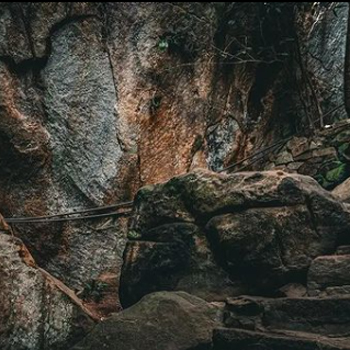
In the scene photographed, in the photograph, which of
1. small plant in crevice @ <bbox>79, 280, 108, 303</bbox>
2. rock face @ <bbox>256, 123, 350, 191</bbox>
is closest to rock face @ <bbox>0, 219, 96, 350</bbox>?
small plant in crevice @ <bbox>79, 280, 108, 303</bbox>

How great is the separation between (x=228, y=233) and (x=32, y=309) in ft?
6.64

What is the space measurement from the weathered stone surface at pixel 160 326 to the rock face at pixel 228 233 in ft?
1.05

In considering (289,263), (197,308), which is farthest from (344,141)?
(197,308)

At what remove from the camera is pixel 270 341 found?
4.37m

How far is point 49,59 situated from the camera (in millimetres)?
7609

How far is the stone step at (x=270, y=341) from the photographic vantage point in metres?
4.11

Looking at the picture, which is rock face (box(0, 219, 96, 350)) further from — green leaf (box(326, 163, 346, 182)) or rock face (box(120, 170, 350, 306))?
green leaf (box(326, 163, 346, 182))

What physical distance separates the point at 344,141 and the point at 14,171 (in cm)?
429

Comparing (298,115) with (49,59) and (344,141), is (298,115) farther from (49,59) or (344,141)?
(49,59)

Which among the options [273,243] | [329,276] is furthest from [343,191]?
[329,276]

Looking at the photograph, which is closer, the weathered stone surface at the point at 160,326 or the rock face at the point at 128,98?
the weathered stone surface at the point at 160,326

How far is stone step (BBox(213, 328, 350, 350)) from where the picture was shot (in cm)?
411

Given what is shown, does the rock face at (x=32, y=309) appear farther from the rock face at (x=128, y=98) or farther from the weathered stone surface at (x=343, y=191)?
the weathered stone surface at (x=343, y=191)

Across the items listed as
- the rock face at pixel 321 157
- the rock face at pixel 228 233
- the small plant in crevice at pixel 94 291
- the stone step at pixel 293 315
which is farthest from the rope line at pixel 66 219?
the stone step at pixel 293 315
